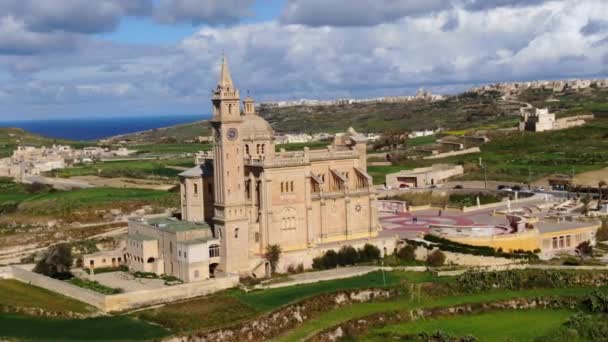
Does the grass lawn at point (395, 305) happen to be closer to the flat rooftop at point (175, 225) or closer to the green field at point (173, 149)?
the flat rooftop at point (175, 225)

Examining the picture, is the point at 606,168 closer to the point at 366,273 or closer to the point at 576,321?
the point at 366,273

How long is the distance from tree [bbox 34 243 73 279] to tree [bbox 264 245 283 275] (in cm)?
1249

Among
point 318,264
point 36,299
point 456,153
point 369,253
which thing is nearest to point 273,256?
point 318,264

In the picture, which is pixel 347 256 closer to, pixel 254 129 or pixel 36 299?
pixel 254 129

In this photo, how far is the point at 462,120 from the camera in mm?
171500

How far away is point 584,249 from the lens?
56.0 meters

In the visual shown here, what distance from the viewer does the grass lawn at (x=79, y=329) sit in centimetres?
3781

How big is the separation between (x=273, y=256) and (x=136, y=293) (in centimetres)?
976

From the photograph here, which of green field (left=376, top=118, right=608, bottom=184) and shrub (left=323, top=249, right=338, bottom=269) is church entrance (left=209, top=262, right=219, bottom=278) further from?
green field (left=376, top=118, right=608, bottom=184)

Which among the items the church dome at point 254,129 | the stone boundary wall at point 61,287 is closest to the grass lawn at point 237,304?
the stone boundary wall at point 61,287

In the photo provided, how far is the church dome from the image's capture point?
5319cm

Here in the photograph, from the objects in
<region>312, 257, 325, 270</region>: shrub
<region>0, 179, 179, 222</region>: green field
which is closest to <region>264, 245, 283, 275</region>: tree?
<region>312, 257, 325, 270</region>: shrub

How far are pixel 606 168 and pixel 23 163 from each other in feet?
243

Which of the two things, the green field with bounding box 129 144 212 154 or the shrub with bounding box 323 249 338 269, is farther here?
the green field with bounding box 129 144 212 154
